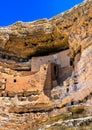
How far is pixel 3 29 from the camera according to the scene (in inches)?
792

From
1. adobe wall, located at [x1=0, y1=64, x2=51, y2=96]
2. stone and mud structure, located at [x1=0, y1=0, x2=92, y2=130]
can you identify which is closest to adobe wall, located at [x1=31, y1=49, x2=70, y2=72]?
stone and mud structure, located at [x1=0, y1=0, x2=92, y2=130]

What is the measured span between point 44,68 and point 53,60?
1275 millimetres

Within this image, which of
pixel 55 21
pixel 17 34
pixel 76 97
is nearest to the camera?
pixel 76 97

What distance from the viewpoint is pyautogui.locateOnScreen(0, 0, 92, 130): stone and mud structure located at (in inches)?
603

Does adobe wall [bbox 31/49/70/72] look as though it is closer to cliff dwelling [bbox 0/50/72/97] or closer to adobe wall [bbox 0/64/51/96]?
cliff dwelling [bbox 0/50/72/97]

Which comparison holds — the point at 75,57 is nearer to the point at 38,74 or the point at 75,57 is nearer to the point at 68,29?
the point at 68,29

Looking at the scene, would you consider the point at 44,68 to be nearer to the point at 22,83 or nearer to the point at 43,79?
the point at 43,79

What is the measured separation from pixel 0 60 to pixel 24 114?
4.12 m

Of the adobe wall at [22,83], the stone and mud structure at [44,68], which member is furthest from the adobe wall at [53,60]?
the adobe wall at [22,83]

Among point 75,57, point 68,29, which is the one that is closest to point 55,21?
point 68,29

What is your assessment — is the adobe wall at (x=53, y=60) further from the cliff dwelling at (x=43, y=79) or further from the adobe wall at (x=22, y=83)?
the adobe wall at (x=22, y=83)

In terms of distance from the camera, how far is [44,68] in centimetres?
1922

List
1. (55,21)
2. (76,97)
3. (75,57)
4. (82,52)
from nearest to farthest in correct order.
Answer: (76,97) → (82,52) → (75,57) → (55,21)

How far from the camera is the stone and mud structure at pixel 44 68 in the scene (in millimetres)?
15320
